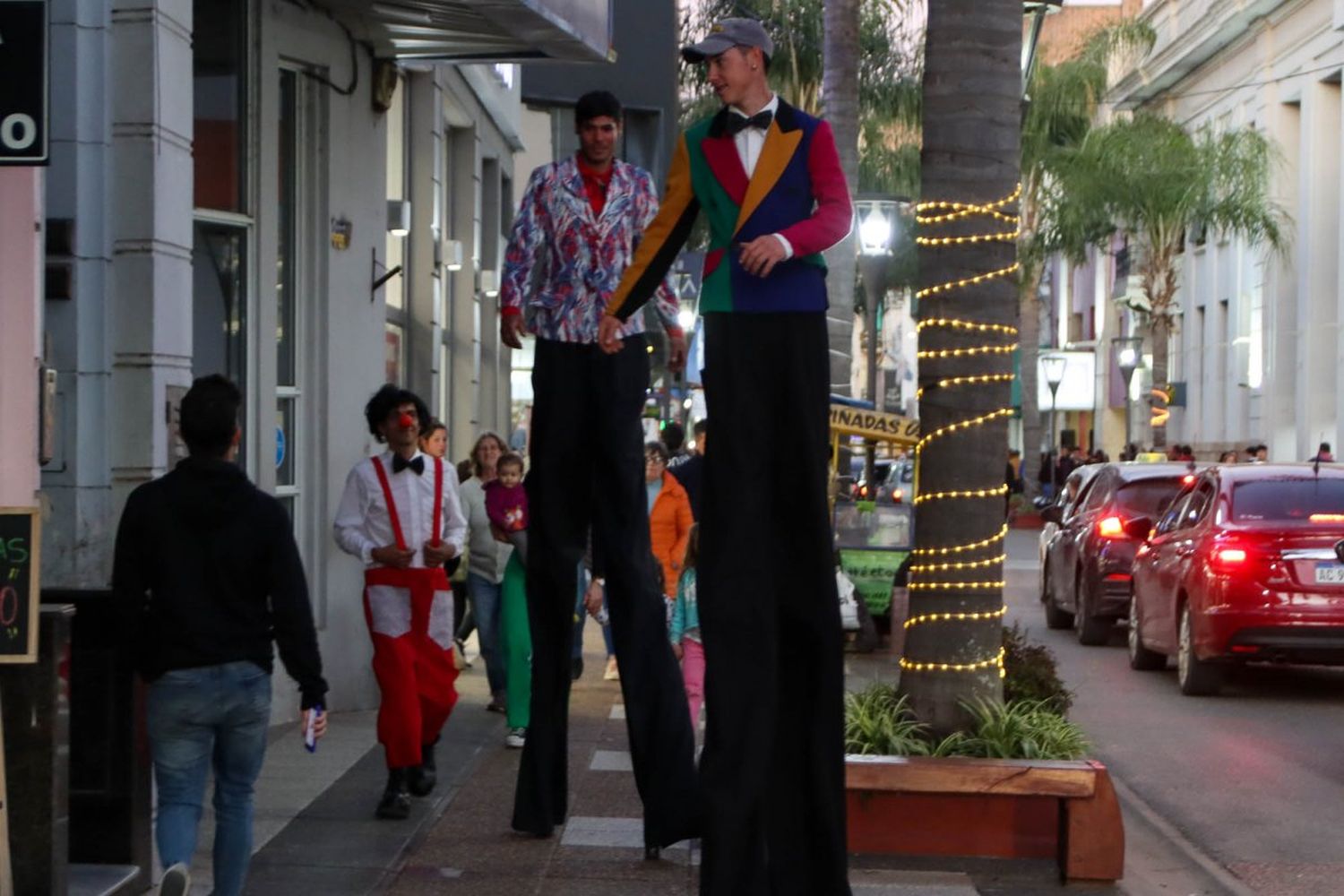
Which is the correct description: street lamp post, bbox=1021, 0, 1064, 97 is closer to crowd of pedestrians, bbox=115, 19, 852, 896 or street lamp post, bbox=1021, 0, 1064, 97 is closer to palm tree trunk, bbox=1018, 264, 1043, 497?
crowd of pedestrians, bbox=115, 19, 852, 896

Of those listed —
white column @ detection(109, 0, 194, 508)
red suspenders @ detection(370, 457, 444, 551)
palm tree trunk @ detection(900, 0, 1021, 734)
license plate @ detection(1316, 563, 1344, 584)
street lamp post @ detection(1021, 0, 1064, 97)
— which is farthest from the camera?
license plate @ detection(1316, 563, 1344, 584)

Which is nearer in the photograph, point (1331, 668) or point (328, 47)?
point (328, 47)

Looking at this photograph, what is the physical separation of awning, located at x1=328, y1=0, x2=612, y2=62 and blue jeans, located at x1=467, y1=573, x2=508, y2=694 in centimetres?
325

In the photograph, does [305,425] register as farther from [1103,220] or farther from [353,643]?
[1103,220]

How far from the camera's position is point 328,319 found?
1320cm

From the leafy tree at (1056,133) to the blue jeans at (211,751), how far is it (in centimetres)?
4225

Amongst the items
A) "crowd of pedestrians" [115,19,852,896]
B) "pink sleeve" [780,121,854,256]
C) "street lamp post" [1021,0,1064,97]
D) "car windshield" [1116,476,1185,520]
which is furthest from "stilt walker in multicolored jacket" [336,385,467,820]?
"car windshield" [1116,476,1185,520]

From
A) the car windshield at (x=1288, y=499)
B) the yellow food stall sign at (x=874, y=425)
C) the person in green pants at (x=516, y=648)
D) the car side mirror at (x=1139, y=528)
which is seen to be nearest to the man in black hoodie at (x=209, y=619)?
the person in green pants at (x=516, y=648)

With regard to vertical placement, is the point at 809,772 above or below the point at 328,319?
below

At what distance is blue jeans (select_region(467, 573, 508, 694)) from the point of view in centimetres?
1366

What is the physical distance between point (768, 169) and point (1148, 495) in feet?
49.4

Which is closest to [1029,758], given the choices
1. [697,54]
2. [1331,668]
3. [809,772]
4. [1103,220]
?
[809,772]

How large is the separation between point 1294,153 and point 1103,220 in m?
4.27

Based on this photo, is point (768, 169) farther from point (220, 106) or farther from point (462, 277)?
point (462, 277)
